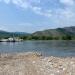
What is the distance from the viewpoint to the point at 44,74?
48.0 ft

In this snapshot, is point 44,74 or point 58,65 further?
point 58,65

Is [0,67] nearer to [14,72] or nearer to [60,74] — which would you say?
[14,72]

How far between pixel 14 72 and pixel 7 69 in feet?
3.65

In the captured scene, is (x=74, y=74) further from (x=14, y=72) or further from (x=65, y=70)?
(x=14, y=72)

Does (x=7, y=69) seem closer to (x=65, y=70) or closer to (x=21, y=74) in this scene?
(x=21, y=74)

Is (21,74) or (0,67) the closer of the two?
(21,74)

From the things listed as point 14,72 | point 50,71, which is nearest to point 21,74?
point 14,72

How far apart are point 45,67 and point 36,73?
2091 mm

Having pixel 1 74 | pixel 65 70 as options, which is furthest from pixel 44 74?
pixel 1 74

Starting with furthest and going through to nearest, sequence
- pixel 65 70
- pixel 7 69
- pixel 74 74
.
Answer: pixel 7 69 → pixel 65 70 → pixel 74 74

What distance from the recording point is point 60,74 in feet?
47.4

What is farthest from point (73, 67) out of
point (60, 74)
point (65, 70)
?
point (60, 74)

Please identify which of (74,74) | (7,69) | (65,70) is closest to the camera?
(74,74)

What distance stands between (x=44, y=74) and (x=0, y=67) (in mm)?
3821
